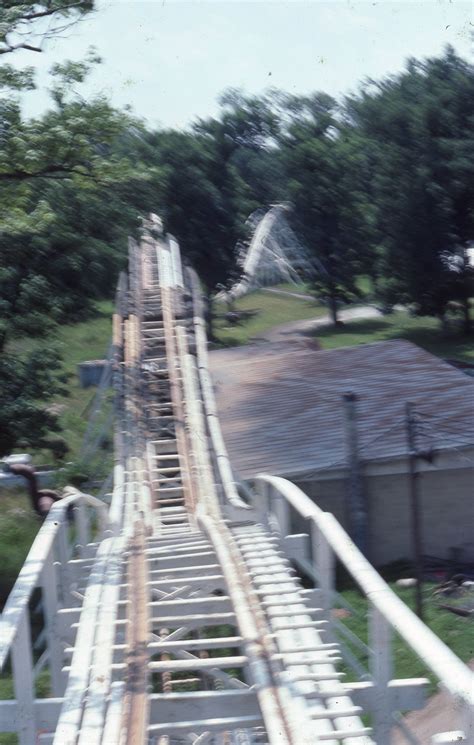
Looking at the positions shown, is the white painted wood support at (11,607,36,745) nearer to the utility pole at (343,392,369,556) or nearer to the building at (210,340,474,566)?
the building at (210,340,474,566)

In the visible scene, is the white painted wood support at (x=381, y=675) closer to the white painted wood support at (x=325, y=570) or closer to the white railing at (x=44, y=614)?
the white painted wood support at (x=325, y=570)

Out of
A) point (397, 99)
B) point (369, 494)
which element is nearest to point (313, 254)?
point (397, 99)

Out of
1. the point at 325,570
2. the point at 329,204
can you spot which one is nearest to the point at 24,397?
the point at 325,570

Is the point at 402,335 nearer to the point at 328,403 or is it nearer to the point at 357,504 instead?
the point at 328,403

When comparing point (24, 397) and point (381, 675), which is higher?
point (24, 397)

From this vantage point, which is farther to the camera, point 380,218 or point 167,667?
point 380,218

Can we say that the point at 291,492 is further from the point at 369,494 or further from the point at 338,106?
the point at 338,106
